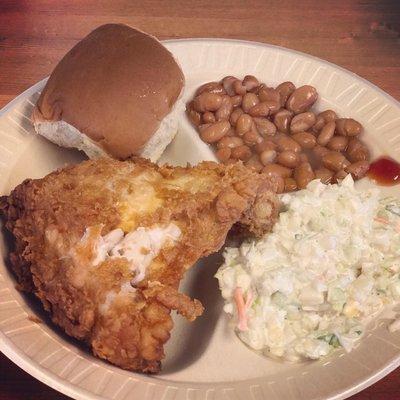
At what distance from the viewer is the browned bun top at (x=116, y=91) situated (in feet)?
6.52

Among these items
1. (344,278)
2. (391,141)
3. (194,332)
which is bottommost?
(194,332)

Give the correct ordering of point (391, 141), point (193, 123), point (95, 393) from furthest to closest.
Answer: point (193, 123) < point (391, 141) < point (95, 393)

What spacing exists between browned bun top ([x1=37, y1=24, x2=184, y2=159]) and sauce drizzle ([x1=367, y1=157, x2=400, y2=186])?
80 centimetres

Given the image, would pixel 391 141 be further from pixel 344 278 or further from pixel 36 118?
pixel 36 118

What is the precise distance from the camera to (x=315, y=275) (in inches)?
68.1

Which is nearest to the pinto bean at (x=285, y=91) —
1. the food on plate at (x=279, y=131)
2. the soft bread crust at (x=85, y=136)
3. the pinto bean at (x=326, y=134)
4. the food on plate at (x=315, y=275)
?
the food on plate at (x=279, y=131)

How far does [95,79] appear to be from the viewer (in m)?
2.01

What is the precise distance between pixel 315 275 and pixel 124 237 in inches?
23.5

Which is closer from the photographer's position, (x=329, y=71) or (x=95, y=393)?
(x=95, y=393)

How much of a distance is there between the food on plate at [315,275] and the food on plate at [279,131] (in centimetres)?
28

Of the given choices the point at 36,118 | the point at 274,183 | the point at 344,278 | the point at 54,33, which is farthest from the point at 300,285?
the point at 54,33

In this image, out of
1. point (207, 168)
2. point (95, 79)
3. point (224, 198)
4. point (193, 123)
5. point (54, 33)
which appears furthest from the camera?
point (54, 33)

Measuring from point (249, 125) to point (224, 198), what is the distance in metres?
0.70

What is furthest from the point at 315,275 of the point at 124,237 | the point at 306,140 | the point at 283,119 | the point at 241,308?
the point at 283,119
